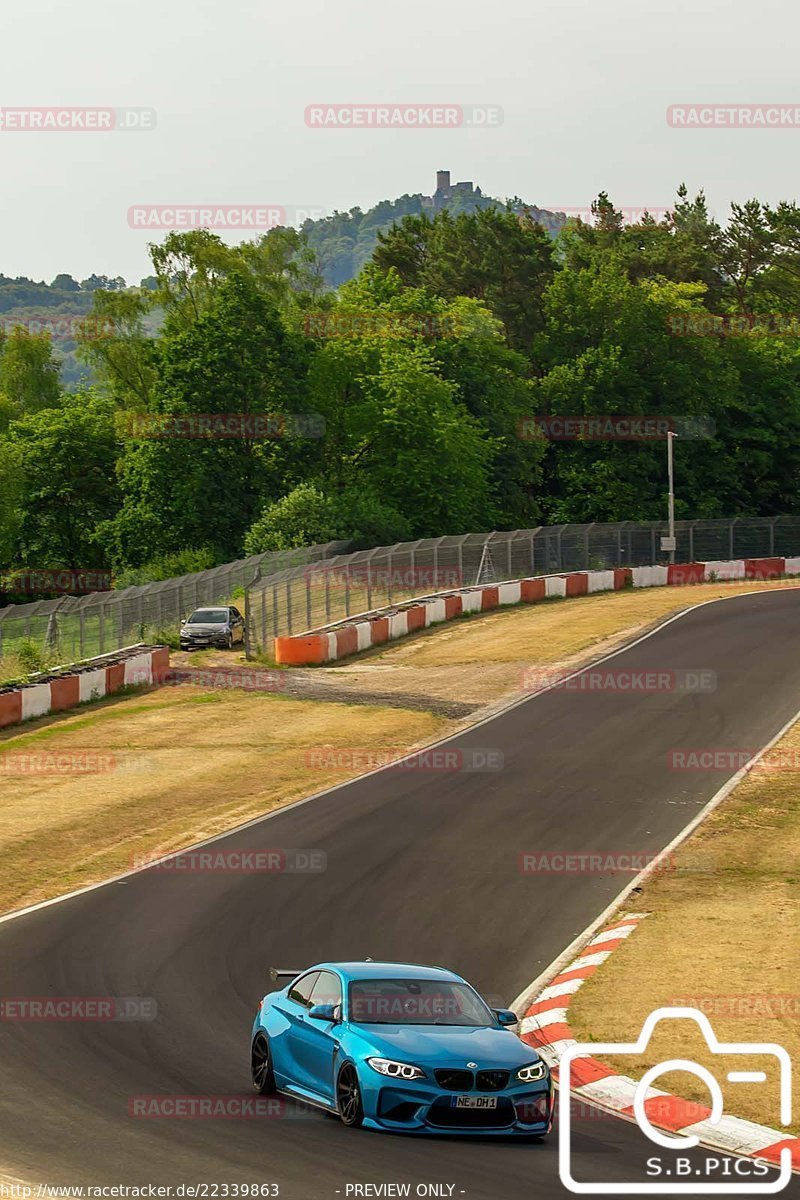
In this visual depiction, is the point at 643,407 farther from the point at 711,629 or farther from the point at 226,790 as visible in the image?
the point at 226,790

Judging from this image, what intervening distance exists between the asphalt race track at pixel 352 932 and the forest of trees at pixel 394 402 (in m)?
37.9

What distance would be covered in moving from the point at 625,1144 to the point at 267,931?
28.6 ft

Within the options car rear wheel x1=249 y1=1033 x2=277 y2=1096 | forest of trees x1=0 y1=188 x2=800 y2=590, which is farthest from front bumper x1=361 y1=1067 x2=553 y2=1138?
forest of trees x1=0 y1=188 x2=800 y2=590

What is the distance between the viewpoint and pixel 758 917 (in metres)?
21.4

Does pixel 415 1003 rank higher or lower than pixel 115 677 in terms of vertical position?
higher

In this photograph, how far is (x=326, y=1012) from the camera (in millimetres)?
13266

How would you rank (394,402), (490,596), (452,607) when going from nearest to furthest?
(452,607)
(490,596)
(394,402)

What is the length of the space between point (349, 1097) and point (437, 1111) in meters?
0.74

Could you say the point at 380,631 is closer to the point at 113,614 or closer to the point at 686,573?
the point at 113,614

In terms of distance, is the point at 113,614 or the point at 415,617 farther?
the point at 415,617

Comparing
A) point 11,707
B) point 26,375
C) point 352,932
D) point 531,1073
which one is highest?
point 26,375

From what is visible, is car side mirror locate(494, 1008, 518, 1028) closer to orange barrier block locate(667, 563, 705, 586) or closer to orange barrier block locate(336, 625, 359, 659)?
orange barrier block locate(336, 625, 359, 659)

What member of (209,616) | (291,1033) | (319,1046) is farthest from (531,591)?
(319,1046)

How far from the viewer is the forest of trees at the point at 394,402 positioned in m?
79.6
